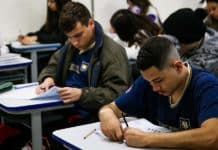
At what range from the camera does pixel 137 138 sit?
157 centimetres

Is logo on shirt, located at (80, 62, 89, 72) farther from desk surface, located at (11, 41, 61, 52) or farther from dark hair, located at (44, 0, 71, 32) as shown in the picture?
dark hair, located at (44, 0, 71, 32)

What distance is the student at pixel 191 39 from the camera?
87.4 inches

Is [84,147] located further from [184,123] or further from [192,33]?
[192,33]

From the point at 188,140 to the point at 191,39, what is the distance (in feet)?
2.93

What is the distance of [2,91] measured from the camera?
2506mm

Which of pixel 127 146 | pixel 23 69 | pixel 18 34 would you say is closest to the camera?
pixel 127 146

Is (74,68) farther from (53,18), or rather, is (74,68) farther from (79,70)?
(53,18)

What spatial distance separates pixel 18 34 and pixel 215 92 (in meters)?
3.80

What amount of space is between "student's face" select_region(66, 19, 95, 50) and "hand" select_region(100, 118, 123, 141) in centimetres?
80

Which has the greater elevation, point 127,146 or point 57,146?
point 127,146

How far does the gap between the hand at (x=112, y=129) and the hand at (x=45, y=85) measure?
0.82 metres

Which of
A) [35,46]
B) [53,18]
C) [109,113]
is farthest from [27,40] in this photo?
[109,113]

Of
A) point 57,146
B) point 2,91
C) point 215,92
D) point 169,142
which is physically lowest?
point 57,146

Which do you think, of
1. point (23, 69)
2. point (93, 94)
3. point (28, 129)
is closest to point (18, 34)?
point (23, 69)
